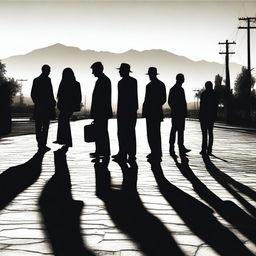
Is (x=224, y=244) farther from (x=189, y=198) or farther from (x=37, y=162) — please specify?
(x=37, y=162)

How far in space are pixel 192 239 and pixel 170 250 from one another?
1.30 ft

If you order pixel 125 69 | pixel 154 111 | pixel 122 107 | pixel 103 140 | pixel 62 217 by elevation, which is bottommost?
pixel 62 217

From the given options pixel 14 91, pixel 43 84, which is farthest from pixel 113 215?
pixel 14 91

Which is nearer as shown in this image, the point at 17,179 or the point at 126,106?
the point at 17,179

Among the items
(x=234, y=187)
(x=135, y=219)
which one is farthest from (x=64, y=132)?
(x=135, y=219)

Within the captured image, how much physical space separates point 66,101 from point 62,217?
21.3ft

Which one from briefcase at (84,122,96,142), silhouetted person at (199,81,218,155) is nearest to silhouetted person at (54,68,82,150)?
briefcase at (84,122,96,142)

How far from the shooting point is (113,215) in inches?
199

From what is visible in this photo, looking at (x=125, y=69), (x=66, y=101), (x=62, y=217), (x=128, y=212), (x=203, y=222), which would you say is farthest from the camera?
(x=66, y=101)

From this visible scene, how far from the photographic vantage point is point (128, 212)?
5188mm

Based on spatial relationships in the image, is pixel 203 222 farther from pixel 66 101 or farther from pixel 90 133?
pixel 66 101

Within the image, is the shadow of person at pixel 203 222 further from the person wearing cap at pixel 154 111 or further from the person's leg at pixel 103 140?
the person wearing cap at pixel 154 111

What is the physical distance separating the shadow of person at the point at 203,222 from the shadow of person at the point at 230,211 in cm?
12

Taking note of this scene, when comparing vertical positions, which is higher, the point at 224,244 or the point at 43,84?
the point at 43,84
